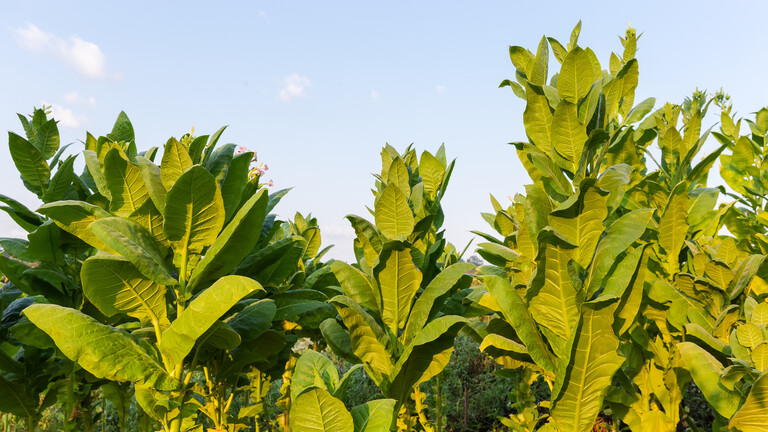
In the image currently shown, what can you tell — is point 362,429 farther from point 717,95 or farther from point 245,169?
point 717,95

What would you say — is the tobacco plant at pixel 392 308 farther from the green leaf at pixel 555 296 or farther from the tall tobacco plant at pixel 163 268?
the tall tobacco plant at pixel 163 268

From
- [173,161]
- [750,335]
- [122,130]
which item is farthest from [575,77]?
[122,130]

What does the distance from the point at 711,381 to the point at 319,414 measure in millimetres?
1365

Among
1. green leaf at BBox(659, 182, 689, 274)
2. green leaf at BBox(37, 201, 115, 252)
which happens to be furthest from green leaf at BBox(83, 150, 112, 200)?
green leaf at BBox(659, 182, 689, 274)

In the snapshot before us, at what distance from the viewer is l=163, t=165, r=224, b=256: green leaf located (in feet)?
5.24

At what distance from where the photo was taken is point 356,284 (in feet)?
5.57

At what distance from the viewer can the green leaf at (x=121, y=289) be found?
1584mm

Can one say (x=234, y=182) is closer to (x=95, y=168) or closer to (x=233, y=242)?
(x=233, y=242)

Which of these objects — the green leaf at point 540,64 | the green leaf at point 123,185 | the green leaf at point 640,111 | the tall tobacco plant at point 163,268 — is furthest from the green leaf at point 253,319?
the green leaf at point 640,111

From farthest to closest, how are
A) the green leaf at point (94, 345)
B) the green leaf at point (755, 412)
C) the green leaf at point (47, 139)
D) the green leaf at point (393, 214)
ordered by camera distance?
the green leaf at point (47, 139) → the green leaf at point (393, 214) → the green leaf at point (94, 345) → the green leaf at point (755, 412)

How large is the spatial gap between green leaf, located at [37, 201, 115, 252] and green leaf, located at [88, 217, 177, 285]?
21 cm

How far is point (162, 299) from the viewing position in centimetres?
175

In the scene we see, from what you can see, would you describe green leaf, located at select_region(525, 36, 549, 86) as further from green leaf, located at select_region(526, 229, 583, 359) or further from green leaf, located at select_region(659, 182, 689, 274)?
green leaf, located at select_region(526, 229, 583, 359)

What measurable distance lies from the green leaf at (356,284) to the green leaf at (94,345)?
0.71 metres
